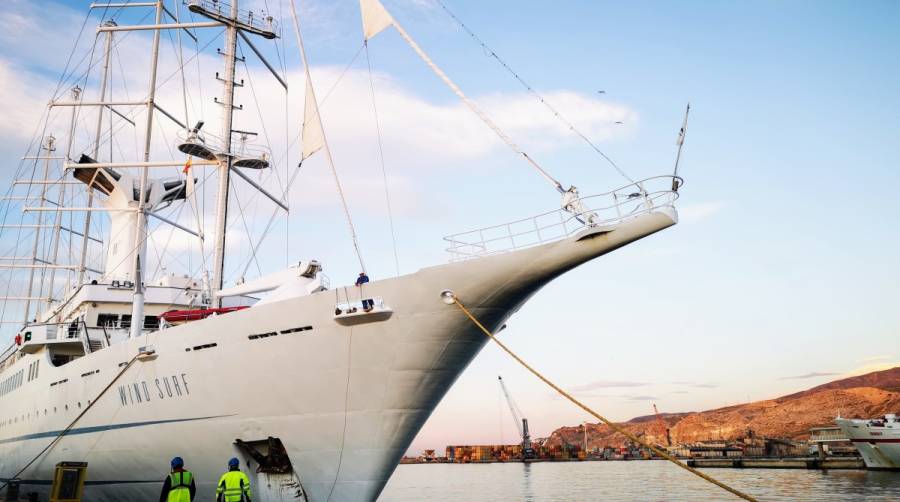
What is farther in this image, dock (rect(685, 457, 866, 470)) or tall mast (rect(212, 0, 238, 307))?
dock (rect(685, 457, 866, 470))

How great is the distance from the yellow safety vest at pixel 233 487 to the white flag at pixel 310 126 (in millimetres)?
9120

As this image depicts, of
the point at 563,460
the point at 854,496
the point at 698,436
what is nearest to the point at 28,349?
the point at 854,496

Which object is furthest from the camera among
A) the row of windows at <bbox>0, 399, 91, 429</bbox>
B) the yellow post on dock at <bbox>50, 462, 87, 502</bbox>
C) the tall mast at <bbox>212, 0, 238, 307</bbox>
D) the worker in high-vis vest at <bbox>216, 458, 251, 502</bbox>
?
the tall mast at <bbox>212, 0, 238, 307</bbox>

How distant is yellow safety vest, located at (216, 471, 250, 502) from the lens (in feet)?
34.4

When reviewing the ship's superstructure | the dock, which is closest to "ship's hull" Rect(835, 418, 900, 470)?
the dock

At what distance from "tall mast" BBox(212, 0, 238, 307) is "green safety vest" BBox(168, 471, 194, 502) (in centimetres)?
1059

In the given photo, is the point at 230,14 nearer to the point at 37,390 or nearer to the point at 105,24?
the point at 105,24

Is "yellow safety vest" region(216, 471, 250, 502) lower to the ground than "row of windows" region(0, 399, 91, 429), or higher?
lower

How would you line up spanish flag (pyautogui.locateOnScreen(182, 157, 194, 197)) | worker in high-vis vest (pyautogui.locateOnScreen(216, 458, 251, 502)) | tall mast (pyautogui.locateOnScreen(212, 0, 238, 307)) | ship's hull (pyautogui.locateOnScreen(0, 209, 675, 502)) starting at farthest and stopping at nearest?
1. spanish flag (pyautogui.locateOnScreen(182, 157, 194, 197))
2. tall mast (pyautogui.locateOnScreen(212, 0, 238, 307))
3. ship's hull (pyautogui.locateOnScreen(0, 209, 675, 502))
4. worker in high-vis vest (pyautogui.locateOnScreen(216, 458, 251, 502))

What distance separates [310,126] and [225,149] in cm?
834

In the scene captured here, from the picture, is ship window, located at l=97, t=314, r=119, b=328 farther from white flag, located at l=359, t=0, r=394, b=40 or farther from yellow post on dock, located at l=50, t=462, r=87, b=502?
A: white flag, located at l=359, t=0, r=394, b=40

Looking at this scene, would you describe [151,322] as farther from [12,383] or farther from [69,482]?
[69,482]

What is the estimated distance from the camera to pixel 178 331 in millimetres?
15680

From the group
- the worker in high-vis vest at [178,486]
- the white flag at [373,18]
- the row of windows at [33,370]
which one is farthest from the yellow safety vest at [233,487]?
the row of windows at [33,370]
